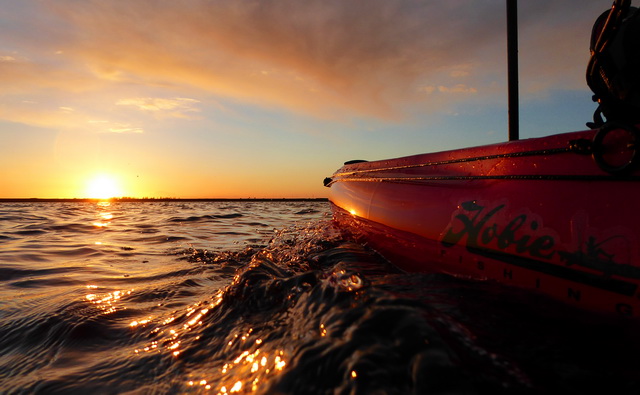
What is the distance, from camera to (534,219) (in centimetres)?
259

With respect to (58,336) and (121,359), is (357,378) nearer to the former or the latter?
(121,359)

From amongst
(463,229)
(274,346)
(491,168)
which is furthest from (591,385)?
(491,168)

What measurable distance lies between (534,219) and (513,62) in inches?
124

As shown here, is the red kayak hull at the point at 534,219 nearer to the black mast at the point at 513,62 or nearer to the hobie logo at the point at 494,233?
the hobie logo at the point at 494,233

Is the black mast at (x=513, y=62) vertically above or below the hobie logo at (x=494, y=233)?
above

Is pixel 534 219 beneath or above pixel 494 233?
above

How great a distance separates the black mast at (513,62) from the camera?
15.6ft

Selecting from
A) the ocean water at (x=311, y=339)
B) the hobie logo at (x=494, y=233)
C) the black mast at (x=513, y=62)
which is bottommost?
the ocean water at (x=311, y=339)

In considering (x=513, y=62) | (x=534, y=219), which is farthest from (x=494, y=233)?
(x=513, y=62)

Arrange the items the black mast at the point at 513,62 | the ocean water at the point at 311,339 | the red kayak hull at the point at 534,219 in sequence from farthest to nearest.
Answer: the black mast at the point at 513,62 < the red kayak hull at the point at 534,219 < the ocean water at the point at 311,339

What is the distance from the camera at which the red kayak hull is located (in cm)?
209

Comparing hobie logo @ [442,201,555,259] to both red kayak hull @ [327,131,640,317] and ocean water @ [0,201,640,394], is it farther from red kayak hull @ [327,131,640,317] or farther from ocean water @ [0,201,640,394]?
ocean water @ [0,201,640,394]

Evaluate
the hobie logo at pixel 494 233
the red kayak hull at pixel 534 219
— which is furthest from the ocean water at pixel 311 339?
the hobie logo at pixel 494 233

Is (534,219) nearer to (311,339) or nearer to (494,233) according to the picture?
(494,233)
